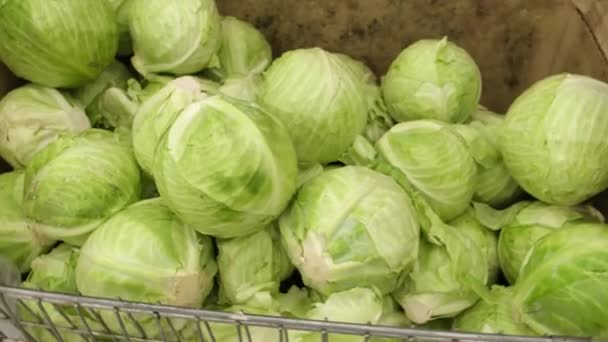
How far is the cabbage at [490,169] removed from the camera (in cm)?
135

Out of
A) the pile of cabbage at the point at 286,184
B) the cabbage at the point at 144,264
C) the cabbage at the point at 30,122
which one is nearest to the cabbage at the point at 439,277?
the pile of cabbage at the point at 286,184

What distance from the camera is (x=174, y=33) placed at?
1.39m

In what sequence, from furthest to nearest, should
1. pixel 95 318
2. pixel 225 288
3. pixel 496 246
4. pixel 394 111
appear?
pixel 394 111, pixel 496 246, pixel 225 288, pixel 95 318

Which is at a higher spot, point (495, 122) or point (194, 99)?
point (194, 99)

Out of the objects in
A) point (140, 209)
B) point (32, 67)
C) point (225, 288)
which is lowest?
point (225, 288)

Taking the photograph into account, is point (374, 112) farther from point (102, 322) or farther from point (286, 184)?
point (102, 322)

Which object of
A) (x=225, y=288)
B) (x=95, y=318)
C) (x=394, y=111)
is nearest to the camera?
(x=95, y=318)

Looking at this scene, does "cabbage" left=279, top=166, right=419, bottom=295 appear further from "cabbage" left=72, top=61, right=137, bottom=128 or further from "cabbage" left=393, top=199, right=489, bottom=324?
"cabbage" left=72, top=61, right=137, bottom=128

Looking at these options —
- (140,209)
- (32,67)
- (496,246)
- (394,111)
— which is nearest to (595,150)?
(496,246)

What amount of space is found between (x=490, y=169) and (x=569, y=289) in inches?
14.9

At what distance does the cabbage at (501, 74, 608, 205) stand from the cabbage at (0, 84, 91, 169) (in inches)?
34.5

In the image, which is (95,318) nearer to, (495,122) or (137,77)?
(137,77)

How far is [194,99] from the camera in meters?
1.14

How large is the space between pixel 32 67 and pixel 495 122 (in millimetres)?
967
